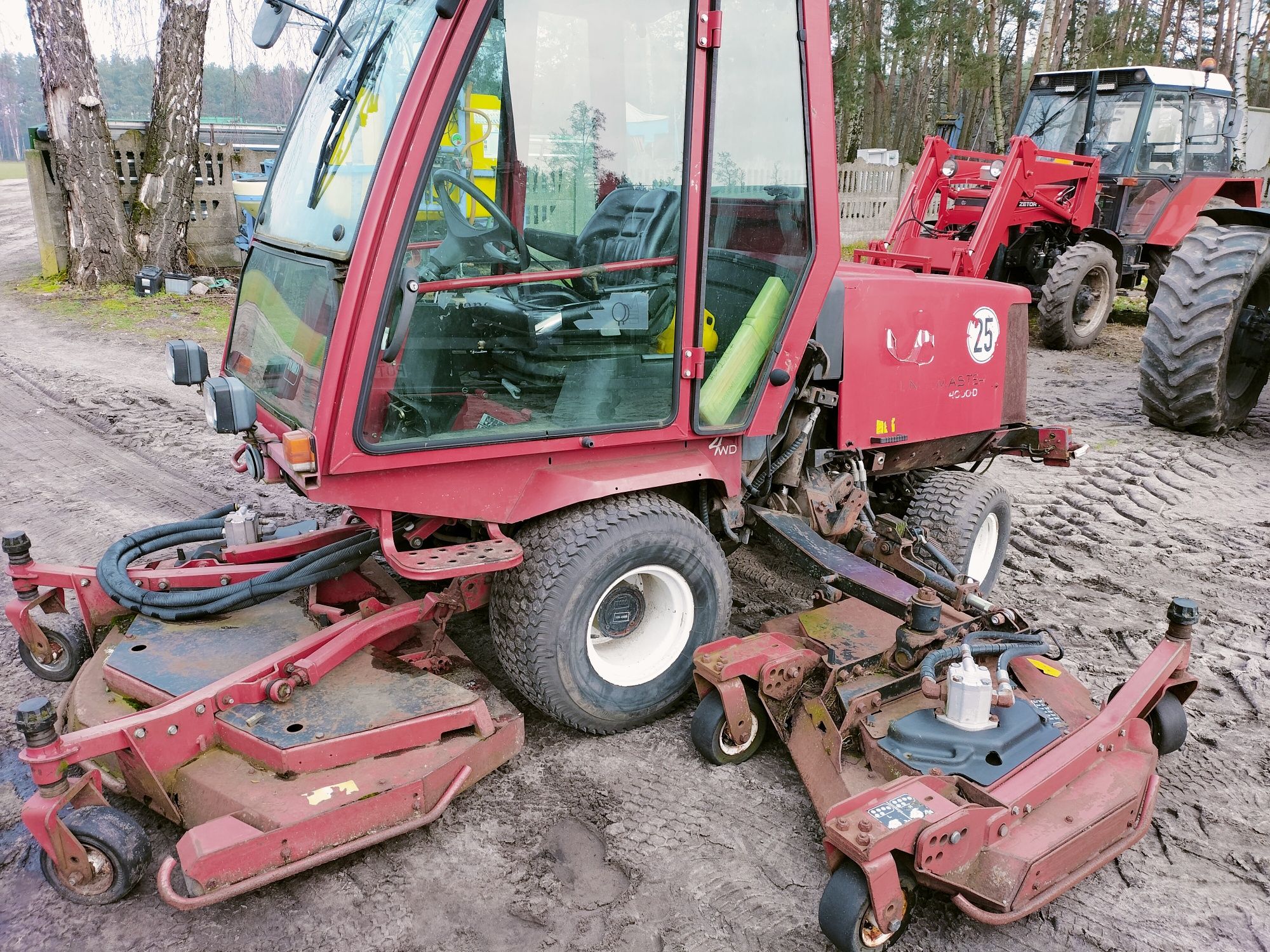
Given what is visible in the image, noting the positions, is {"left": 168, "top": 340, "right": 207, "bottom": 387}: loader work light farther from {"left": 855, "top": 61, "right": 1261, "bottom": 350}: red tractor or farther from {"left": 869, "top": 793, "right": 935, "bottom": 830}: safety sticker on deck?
{"left": 855, "top": 61, "right": 1261, "bottom": 350}: red tractor

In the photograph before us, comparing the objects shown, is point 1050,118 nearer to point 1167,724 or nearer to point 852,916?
point 1167,724

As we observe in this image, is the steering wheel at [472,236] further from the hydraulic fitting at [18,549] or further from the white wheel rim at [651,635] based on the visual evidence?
the hydraulic fitting at [18,549]

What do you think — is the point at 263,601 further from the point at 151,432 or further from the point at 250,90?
the point at 250,90

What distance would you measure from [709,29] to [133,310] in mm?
8708

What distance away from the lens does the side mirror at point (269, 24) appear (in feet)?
9.81

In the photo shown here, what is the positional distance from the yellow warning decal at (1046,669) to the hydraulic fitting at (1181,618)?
0.36 m

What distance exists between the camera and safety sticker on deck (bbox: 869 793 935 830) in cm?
225

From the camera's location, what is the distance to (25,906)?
2408 millimetres

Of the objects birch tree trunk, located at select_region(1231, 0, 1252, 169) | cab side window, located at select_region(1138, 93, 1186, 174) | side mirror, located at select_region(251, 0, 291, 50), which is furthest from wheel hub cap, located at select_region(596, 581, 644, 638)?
birch tree trunk, located at select_region(1231, 0, 1252, 169)

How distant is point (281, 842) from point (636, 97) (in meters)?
2.27

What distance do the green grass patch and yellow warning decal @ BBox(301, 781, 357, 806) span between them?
23.4 feet

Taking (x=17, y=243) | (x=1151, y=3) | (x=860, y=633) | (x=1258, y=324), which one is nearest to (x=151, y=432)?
(x=860, y=633)

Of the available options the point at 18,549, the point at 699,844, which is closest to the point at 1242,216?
the point at 699,844

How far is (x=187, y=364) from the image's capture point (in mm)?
3057
